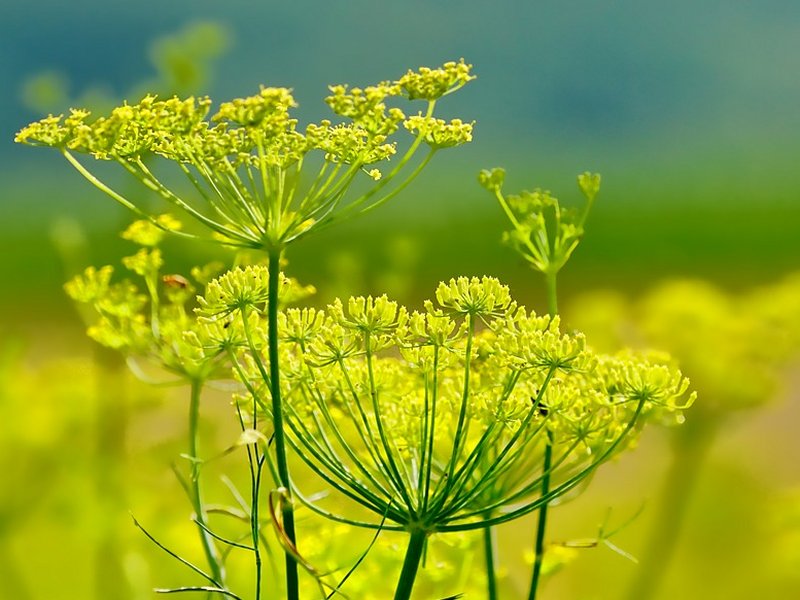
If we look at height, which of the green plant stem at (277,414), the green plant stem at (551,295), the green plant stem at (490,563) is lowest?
the green plant stem at (490,563)

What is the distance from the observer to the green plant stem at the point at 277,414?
593mm

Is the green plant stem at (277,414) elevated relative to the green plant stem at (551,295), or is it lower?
lower

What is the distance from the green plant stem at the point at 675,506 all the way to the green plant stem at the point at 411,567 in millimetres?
1250

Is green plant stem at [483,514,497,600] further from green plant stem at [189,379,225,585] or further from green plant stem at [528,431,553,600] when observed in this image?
A: green plant stem at [189,379,225,585]

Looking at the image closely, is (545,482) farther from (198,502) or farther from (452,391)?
(198,502)

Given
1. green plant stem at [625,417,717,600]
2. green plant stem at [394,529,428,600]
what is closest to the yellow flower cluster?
green plant stem at [394,529,428,600]

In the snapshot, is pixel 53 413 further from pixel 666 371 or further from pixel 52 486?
pixel 666 371

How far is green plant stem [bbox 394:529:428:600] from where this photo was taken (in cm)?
65

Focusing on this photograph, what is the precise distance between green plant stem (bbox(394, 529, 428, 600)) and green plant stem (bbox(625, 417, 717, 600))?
1250mm

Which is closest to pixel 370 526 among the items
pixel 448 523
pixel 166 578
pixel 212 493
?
pixel 448 523

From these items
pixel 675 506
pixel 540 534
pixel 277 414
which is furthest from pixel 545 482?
pixel 675 506

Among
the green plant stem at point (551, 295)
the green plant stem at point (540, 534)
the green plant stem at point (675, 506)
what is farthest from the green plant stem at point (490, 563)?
the green plant stem at point (675, 506)

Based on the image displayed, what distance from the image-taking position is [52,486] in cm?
165

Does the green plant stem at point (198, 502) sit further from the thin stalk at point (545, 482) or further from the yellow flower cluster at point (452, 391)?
the thin stalk at point (545, 482)
